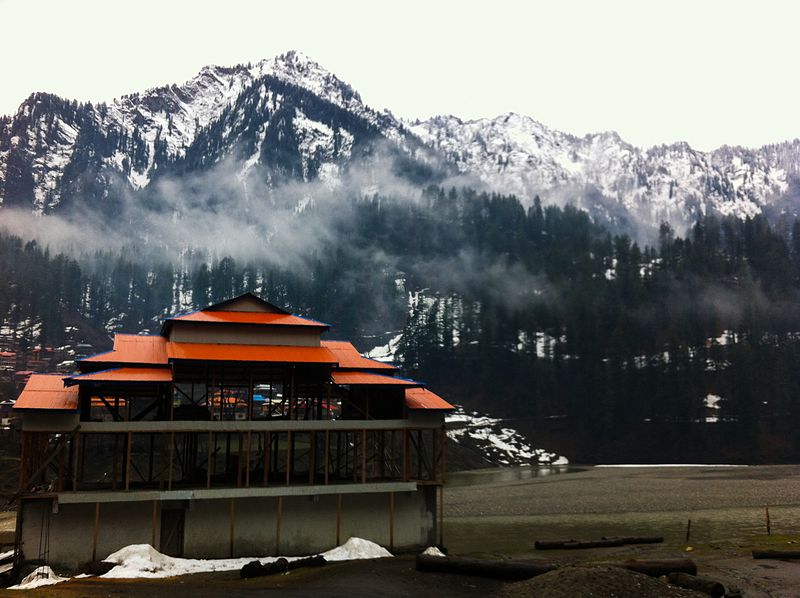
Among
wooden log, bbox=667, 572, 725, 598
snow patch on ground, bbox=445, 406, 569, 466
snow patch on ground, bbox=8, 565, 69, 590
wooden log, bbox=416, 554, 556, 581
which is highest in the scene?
wooden log, bbox=667, 572, 725, 598

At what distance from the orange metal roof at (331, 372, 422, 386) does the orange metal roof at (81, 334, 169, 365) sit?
10719 mm

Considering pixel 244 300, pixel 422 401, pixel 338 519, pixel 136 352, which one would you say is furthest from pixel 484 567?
pixel 136 352

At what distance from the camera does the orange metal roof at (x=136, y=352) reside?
1698 inches

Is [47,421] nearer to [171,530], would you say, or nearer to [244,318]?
[171,530]

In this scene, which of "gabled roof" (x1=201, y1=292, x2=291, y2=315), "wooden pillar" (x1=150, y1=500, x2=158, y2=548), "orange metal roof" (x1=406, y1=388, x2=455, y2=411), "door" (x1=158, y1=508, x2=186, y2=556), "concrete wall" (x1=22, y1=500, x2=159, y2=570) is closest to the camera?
"concrete wall" (x1=22, y1=500, x2=159, y2=570)

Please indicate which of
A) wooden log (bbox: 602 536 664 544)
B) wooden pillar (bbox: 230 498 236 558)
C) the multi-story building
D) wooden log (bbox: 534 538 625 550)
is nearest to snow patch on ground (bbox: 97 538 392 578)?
wooden pillar (bbox: 230 498 236 558)

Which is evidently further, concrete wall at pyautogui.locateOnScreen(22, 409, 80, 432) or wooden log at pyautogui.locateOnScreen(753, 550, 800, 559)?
wooden log at pyautogui.locateOnScreen(753, 550, 800, 559)

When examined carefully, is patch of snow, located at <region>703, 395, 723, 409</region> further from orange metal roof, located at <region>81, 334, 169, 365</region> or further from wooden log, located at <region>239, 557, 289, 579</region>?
wooden log, located at <region>239, 557, 289, 579</region>

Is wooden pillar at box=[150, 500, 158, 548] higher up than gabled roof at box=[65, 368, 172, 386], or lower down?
lower down

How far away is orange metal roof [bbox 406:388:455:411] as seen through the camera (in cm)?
4628

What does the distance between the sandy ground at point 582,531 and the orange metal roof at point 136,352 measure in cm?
1347

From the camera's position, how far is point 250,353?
45062 millimetres

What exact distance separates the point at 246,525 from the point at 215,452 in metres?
4.99

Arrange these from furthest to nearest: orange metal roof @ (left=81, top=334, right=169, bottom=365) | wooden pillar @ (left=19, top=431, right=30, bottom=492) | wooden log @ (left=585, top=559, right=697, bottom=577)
Result: orange metal roof @ (left=81, top=334, right=169, bottom=365), wooden pillar @ (left=19, top=431, right=30, bottom=492), wooden log @ (left=585, top=559, right=697, bottom=577)
